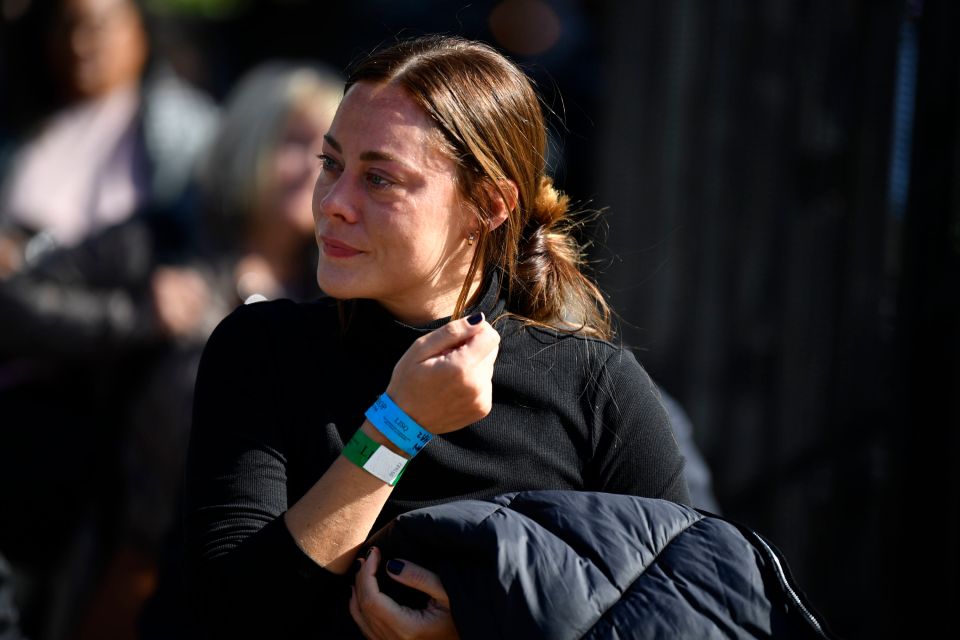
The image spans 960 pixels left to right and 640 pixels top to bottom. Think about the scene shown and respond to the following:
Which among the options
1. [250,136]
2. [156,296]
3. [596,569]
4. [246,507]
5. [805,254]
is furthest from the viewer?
[805,254]

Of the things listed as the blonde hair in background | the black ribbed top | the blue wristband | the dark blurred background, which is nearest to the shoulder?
the black ribbed top

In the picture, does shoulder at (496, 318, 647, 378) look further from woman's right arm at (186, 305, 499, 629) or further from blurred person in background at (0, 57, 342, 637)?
blurred person in background at (0, 57, 342, 637)

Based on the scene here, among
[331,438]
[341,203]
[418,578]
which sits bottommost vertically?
[418,578]

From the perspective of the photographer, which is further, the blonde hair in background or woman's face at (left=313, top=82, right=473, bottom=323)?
the blonde hair in background

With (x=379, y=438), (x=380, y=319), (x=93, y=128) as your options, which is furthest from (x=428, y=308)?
(x=93, y=128)

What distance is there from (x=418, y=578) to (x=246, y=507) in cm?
28

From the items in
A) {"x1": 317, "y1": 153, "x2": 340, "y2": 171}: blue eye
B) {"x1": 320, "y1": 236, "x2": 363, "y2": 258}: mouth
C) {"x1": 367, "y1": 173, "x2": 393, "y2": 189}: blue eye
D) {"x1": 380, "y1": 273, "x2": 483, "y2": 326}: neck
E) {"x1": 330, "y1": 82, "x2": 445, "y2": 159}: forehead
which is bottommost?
{"x1": 380, "y1": 273, "x2": 483, "y2": 326}: neck

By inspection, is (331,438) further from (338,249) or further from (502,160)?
(502,160)

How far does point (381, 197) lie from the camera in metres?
1.66

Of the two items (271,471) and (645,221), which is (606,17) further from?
(271,471)

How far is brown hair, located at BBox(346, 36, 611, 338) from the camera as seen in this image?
1675 millimetres

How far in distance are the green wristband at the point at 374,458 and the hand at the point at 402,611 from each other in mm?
126

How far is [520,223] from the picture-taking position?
5.97ft

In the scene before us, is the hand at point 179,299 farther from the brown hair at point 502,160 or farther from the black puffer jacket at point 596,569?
the black puffer jacket at point 596,569
